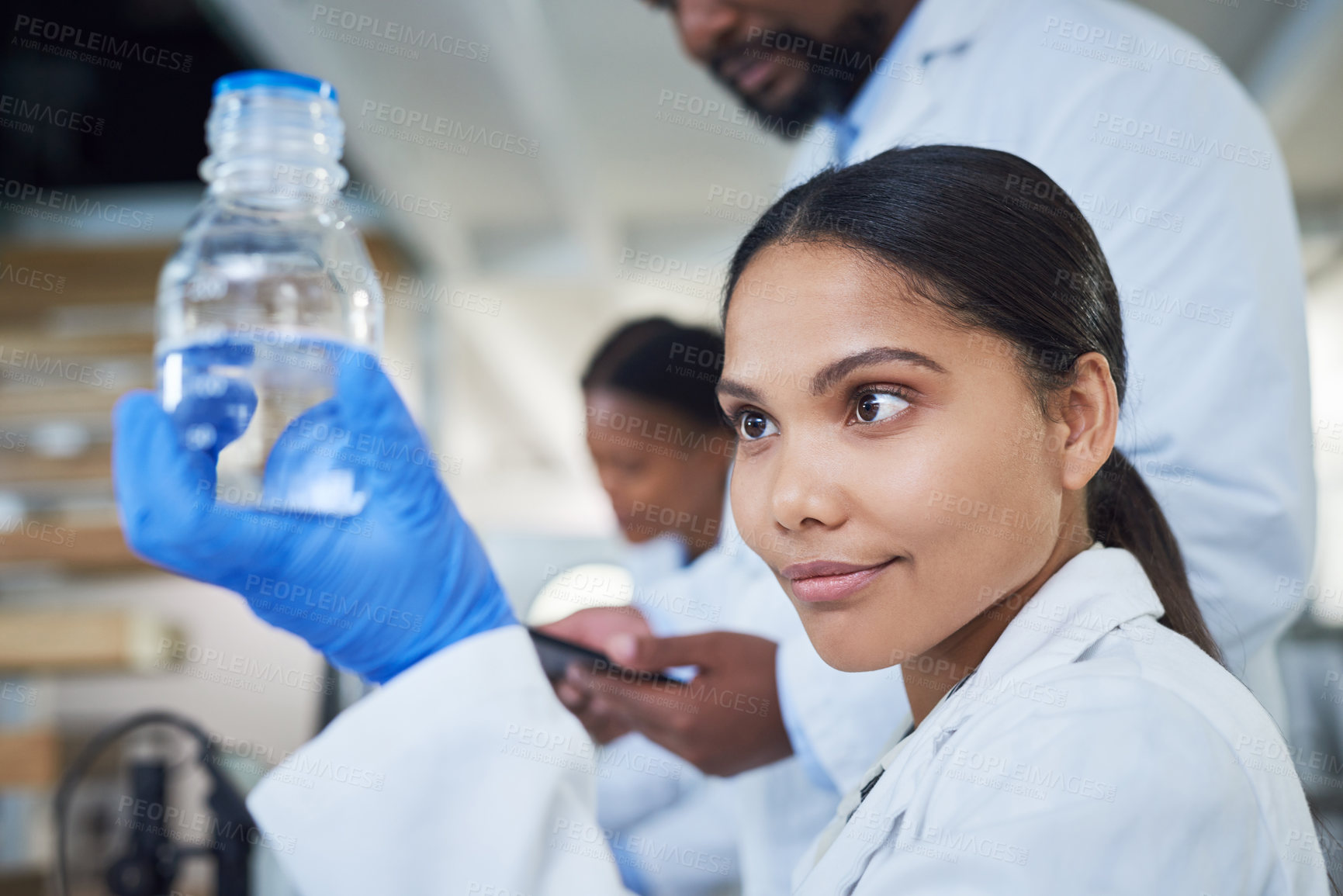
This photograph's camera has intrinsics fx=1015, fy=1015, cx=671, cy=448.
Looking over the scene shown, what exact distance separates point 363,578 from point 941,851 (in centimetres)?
46

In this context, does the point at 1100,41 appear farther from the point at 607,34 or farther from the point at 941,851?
the point at 607,34

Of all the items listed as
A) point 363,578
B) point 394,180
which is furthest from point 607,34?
point 363,578

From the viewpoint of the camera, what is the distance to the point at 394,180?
10.7 ft

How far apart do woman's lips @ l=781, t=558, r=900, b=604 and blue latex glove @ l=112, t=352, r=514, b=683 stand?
1.03ft

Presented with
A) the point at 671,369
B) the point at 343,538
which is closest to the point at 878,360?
the point at 343,538

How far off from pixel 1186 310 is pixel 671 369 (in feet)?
3.98

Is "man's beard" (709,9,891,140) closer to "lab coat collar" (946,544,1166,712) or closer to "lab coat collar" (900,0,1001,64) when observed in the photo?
"lab coat collar" (900,0,1001,64)

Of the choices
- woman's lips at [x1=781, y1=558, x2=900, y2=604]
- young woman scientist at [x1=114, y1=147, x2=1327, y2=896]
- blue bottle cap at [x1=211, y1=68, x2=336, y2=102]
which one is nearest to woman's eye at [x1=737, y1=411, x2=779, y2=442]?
young woman scientist at [x1=114, y1=147, x2=1327, y2=896]

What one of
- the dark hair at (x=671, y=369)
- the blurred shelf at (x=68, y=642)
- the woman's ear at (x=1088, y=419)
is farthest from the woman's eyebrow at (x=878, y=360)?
the blurred shelf at (x=68, y=642)

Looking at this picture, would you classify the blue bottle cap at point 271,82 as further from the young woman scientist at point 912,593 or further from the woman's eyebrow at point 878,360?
the woman's eyebrow at point 878,360

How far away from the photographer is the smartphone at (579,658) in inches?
35.3

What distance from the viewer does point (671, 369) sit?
6.66 feet

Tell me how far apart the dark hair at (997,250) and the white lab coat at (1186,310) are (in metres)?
0.17

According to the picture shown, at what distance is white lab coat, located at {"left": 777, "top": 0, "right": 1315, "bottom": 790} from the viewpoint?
88 centimetres
